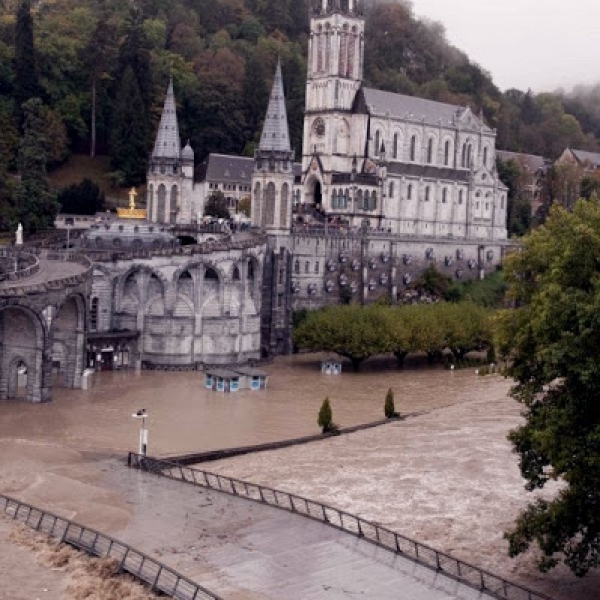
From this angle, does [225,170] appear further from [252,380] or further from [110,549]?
[110,549]

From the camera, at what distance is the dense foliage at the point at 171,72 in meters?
108

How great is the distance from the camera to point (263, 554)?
29.8 meters

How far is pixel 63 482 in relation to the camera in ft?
127

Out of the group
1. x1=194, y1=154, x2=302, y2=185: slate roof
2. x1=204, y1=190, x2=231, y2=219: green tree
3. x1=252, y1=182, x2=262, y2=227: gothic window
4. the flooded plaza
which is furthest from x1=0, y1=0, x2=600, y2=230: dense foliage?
the flooded plaza

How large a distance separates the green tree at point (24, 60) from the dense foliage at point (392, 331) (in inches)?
1776

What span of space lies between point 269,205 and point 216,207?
2044 cm

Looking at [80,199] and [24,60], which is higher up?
[24,60]

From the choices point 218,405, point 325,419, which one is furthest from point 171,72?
point 325,419

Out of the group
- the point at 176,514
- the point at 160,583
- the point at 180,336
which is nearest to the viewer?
the point at 160,583

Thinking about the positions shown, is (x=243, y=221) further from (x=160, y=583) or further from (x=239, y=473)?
(x=160, y=583)

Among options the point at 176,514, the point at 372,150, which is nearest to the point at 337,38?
the point at 372,150

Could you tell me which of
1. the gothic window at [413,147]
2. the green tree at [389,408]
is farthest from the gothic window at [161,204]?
the green tree at [389,408]

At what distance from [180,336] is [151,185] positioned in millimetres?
23581

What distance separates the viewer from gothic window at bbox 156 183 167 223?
91.9 metres
